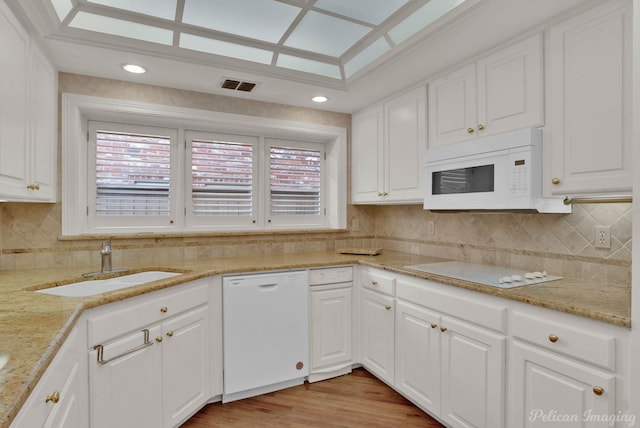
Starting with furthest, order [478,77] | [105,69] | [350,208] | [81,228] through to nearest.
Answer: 1. [350,208]
2. [81,228]
3. [105,69]
4. [478,77]

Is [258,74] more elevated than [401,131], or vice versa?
[258,74]

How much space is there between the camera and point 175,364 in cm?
193

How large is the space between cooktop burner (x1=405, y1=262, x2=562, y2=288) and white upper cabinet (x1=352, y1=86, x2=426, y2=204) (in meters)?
0.54

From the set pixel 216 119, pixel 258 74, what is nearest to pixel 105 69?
pixel 216 119

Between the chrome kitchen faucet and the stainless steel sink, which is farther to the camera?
the chrome kitchen faucet

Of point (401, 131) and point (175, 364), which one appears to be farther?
point (401, 131)

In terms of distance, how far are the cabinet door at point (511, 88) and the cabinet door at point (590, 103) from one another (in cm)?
7

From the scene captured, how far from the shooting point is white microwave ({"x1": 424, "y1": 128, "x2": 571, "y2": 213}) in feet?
5.67

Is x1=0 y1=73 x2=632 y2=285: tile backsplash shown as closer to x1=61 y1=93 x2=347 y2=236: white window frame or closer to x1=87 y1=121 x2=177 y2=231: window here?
x1=61 y1=93 x2=347 y2=236: white window frame

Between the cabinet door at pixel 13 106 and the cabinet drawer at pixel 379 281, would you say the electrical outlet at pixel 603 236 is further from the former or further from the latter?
the cabinet door at pixel 13 106

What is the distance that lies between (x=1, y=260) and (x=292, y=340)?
75.6 inches

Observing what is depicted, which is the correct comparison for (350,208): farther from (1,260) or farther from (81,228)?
(1,260)

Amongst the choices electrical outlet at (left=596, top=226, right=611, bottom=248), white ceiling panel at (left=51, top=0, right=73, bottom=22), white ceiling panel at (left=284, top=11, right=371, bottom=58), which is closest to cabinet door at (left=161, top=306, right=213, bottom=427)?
white ceiling panel at (left=51, top=0, right=73, bottom=22)

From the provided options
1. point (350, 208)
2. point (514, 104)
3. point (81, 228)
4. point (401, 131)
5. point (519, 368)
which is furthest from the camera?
point (350, 208)
